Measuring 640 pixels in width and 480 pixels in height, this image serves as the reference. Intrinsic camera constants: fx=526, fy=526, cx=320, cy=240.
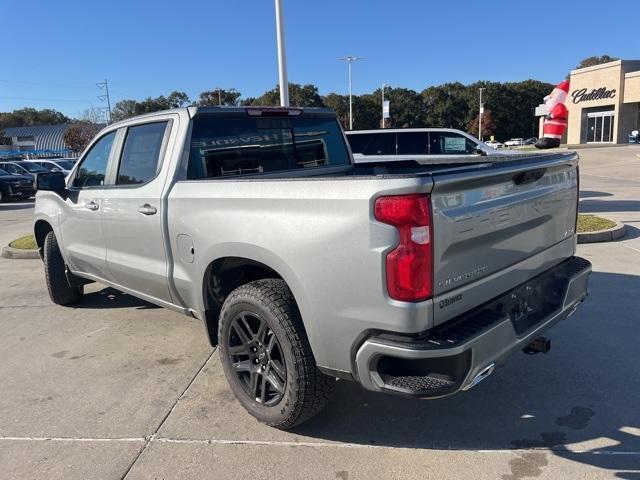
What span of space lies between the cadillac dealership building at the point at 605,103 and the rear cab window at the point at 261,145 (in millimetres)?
56004

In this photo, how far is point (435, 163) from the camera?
15.3 feet

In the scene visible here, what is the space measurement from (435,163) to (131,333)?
10.7ft

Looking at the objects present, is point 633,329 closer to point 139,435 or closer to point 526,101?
point 139,435

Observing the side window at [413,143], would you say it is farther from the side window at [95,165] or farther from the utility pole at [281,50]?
the side window at [95,165]

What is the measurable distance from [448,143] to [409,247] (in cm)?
1017

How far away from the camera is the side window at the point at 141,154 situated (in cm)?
397

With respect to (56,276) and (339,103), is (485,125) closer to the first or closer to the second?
(339,103)

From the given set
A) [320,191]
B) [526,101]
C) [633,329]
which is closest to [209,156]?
[320,191]

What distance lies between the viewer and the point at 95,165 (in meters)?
4.82

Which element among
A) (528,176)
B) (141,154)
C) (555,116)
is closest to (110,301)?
(141,154)

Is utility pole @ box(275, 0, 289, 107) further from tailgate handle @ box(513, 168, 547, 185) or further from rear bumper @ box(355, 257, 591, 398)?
rear bumper @ box(355, 257, 591, 398)

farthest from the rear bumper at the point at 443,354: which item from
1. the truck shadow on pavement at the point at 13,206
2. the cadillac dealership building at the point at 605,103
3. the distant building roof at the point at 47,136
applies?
the distant building roof at the point at 47,136

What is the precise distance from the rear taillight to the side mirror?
368 centimetres

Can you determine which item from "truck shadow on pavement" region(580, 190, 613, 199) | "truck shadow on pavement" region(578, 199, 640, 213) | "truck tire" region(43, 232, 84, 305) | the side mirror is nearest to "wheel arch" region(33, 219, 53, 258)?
"truck tire" region(43, 232, 84, 305)
